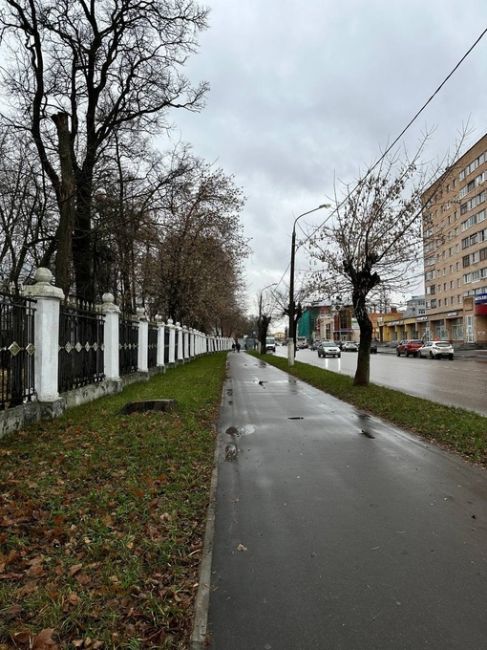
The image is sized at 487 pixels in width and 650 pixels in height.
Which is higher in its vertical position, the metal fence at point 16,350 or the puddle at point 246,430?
the metal fence at point 16,350

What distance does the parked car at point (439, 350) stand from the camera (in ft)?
117

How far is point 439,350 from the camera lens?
35.9 m

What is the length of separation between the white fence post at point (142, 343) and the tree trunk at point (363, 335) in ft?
23.5

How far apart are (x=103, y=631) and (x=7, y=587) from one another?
2.57 ft

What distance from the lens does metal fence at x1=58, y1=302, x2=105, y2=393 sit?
28.7ft

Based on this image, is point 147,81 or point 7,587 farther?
point 147,81

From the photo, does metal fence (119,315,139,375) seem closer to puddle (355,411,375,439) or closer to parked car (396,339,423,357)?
puddle (355,411,375,439)

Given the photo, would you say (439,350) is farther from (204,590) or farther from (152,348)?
(204,590)

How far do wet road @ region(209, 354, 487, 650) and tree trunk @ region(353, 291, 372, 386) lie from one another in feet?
24.6

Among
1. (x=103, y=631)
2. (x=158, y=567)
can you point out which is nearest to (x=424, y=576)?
(x=158, y=567)

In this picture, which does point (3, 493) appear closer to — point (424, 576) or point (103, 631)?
point (103, 631)

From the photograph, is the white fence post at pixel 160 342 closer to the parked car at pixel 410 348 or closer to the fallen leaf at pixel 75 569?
the fallen leaf at pixel 75 569

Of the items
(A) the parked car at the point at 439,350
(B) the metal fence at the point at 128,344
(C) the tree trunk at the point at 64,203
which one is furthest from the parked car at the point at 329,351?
(C) the tree trunk at the point at 64,203

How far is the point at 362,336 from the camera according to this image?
1426 cm
